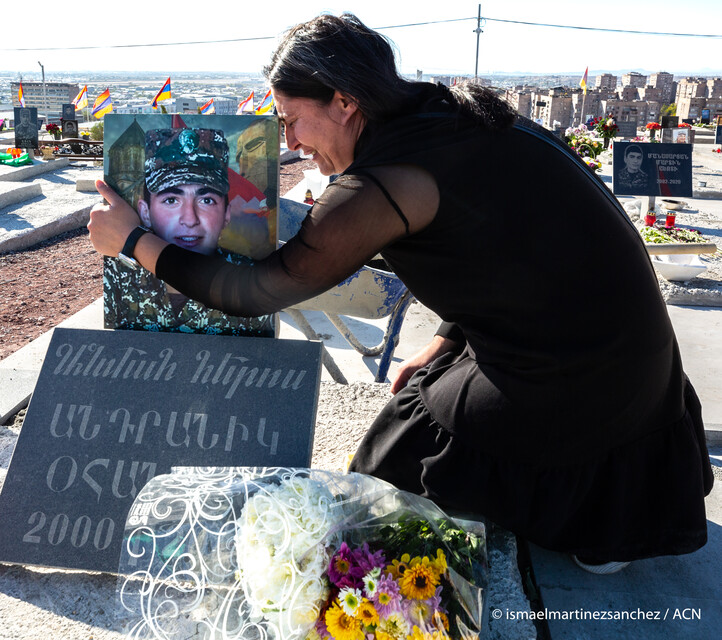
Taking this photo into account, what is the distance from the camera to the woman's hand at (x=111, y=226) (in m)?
2.12

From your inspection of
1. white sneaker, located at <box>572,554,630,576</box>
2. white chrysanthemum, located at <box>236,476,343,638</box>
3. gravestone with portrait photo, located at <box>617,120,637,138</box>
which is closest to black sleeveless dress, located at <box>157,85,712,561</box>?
white sneaker, located at <box>572,554,630,576</box>

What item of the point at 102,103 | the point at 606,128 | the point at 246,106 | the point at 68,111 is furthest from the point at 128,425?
the point at 102,103

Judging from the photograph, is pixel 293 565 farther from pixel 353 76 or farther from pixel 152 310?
pixel 152 310

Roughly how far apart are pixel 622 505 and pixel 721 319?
3842 mm

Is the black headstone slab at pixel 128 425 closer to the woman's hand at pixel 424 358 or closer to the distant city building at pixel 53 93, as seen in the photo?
the woman's hand at pixel 424 358

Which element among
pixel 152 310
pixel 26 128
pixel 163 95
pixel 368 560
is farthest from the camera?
pixel 163 95

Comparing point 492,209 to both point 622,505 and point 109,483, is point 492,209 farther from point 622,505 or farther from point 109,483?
point 109,483

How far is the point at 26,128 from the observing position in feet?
46.7

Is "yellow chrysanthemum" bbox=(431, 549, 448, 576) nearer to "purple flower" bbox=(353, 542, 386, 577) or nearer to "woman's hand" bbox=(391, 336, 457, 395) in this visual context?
"purple flower" bbox=(353, 542, 386, 577)

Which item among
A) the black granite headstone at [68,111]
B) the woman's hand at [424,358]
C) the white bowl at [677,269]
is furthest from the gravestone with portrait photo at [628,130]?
the woman's hand at [424,358]

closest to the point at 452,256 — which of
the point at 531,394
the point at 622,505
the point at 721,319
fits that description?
the point at 531,394

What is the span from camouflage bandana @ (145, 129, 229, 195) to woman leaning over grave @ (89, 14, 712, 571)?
42cm

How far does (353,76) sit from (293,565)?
113 cm

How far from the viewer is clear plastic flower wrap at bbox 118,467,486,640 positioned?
1510 millimetres
